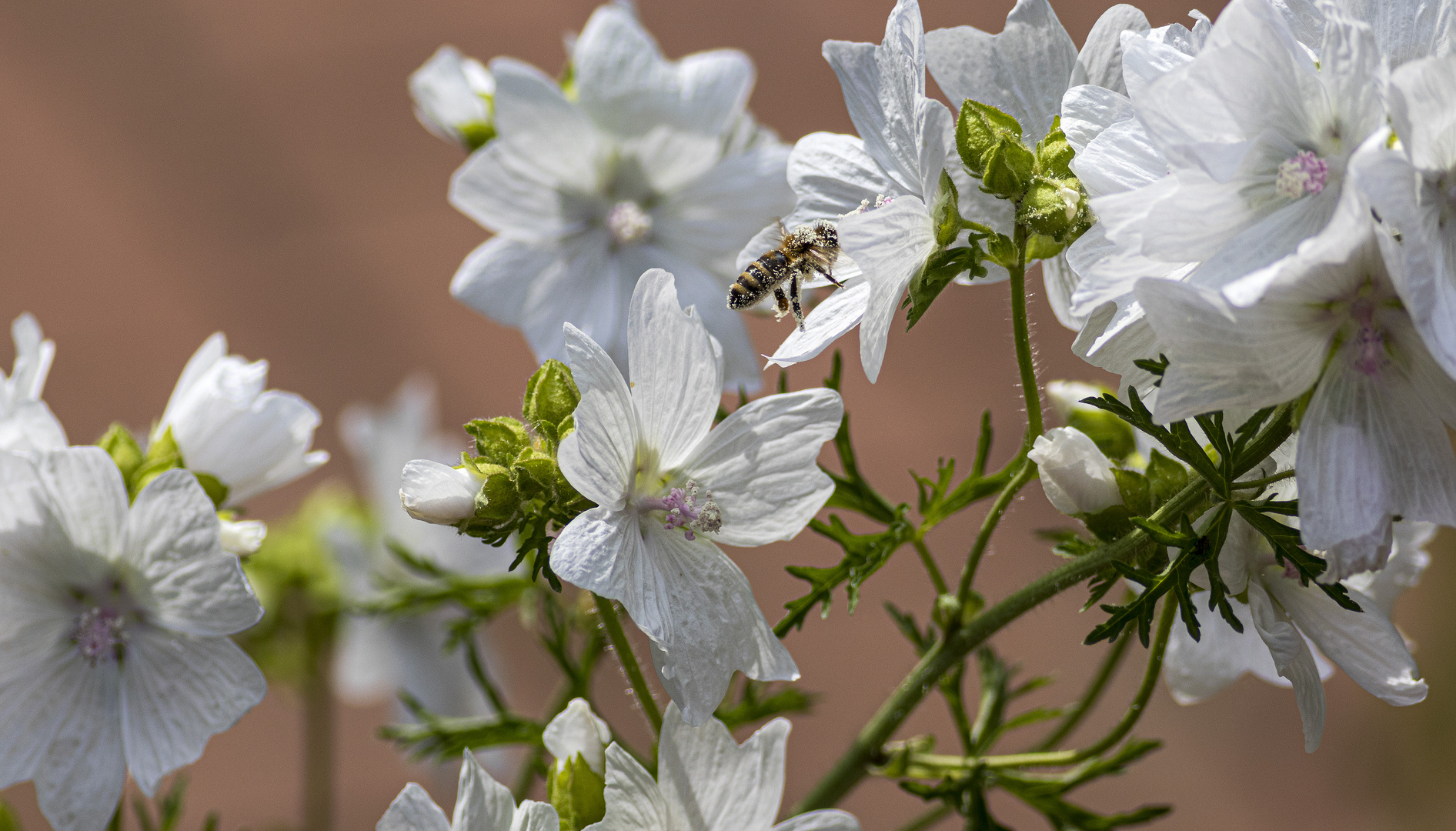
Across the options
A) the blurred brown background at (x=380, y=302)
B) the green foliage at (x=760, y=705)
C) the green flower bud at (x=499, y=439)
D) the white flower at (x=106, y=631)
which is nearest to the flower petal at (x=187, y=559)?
the white flower at (x=106, y=631)

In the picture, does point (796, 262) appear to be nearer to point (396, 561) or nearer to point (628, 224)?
point (628, 224)

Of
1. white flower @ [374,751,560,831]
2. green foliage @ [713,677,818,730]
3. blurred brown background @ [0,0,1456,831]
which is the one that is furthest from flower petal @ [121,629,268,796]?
blurred brown background @ [0,0,1456,831]

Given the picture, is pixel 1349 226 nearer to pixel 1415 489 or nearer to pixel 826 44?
pixel 1415 489

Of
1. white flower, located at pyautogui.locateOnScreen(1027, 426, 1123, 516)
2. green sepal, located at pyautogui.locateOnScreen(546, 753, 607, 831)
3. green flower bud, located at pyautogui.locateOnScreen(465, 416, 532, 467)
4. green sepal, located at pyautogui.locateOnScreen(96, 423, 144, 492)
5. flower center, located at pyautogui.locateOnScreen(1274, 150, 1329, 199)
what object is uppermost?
green sepal, located at pyautogui.locateOnScreen(96, 423, 144, 492)

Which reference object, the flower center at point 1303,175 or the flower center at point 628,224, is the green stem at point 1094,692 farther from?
the flower center at point 628,224

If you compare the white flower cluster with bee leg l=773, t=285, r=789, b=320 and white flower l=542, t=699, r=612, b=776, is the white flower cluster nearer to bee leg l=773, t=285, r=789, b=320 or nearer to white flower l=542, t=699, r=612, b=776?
white flower l=542, t=699, r=612, b=776

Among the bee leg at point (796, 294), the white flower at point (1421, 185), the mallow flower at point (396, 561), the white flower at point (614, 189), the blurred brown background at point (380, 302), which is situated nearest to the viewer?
the white flower at point (1421, 185)

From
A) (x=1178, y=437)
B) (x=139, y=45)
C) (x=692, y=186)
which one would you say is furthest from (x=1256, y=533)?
(x=139, y=45)
